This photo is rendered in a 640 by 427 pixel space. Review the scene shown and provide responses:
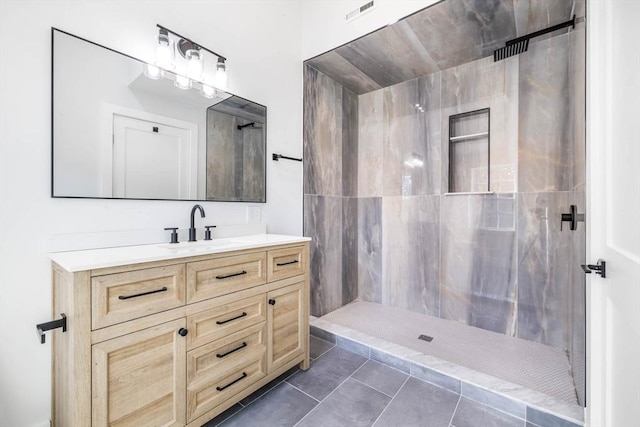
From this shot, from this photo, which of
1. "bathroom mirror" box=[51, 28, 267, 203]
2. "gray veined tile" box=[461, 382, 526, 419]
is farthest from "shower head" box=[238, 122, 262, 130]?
"gray veined tile" box=[461, 382, 526, 419]

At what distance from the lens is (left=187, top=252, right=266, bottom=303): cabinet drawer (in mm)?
1223

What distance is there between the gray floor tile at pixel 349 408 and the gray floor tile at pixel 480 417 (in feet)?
1.22

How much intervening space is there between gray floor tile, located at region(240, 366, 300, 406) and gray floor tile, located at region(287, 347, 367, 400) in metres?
0.04

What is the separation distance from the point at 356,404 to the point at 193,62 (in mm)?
2266

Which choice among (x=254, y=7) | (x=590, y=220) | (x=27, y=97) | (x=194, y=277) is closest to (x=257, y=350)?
(x=194, y=277)

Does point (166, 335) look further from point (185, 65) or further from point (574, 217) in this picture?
point (574, 217)

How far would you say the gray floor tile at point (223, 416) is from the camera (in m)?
1.37

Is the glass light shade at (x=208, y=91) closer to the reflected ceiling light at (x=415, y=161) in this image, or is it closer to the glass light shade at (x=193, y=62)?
the glass light shade at (x=193, y=62)

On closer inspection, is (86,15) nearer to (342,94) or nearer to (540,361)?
(342,94)

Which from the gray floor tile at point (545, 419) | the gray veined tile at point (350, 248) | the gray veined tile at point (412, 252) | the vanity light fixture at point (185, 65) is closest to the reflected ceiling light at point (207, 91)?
the vanity light fixture at point (185, 65)

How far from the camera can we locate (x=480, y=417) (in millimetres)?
1432

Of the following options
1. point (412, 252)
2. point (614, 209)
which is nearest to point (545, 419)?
point (614, 209)

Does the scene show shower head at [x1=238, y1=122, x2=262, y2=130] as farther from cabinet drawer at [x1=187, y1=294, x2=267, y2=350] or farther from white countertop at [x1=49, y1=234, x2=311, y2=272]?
cabinet drawer at [x1=187, y1=294, x2=267, y2=350]

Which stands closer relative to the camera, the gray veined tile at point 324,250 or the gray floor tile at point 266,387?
the gray floor tile at point 266,387
